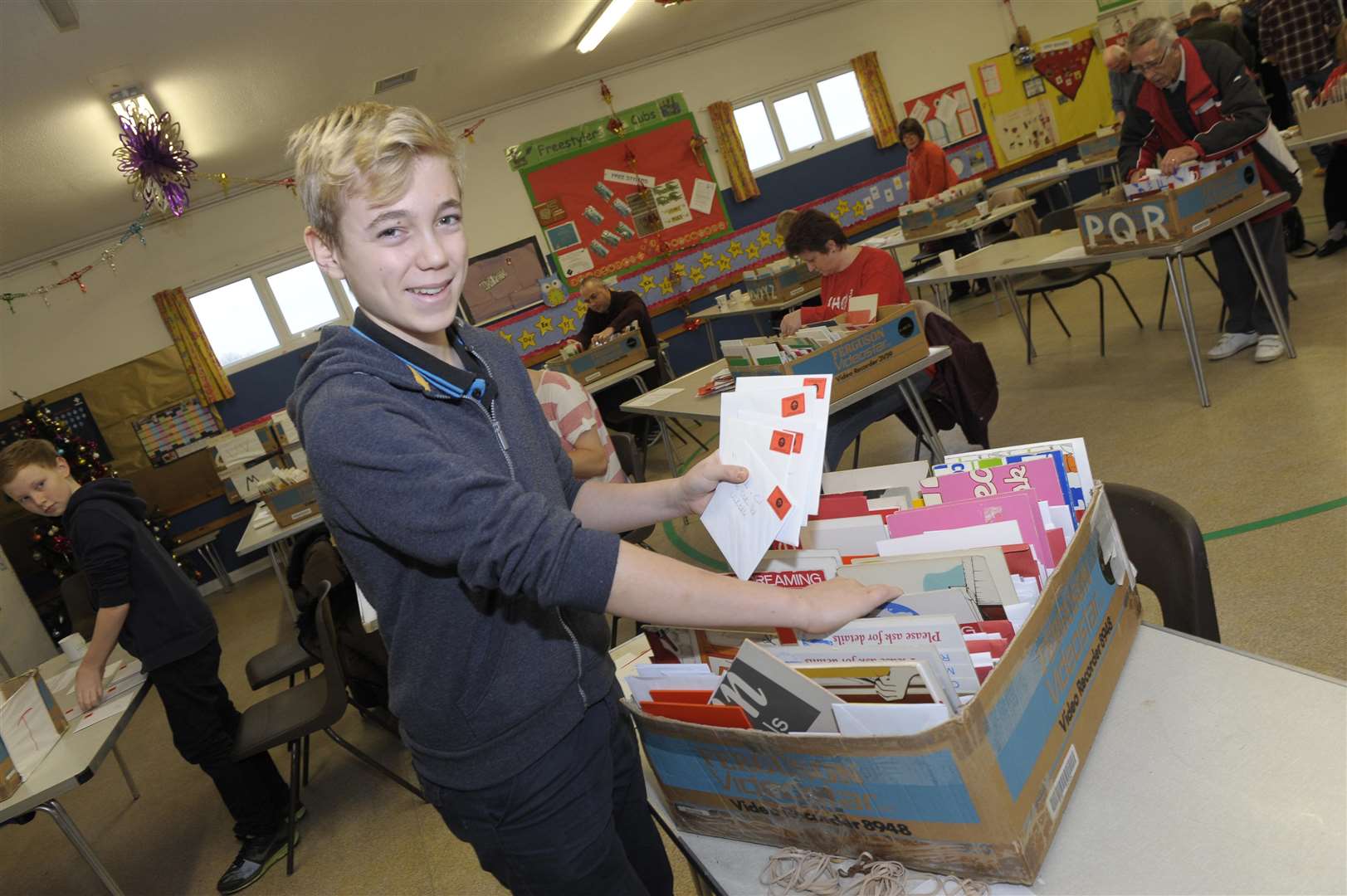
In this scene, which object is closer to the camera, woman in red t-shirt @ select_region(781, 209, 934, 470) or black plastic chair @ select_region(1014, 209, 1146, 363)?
woman in red t-shirt @ select_region(781, 209, 934, 470)

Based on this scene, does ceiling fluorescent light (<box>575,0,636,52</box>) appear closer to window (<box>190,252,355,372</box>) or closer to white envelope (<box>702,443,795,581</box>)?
window (<box>190,252,355,372</box>)

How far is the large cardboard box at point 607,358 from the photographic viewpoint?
6441 mm

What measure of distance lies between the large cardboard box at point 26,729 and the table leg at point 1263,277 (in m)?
5.24

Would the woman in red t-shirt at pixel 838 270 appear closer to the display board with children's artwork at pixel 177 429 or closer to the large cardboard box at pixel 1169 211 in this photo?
the large cardboard box at pixel 1169 211

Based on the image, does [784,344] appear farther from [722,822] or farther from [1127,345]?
[1127,345]

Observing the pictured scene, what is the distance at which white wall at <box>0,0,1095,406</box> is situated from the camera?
8359 mm

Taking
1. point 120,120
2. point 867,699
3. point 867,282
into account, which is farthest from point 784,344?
point 120,120

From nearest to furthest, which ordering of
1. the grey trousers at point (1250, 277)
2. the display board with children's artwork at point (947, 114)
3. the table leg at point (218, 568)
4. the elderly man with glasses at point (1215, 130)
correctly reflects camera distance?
1. the elderly man with glasses at point (1215, 130)
2. the grey trousers at point (1250, 277)
3. the table leg at point (218, 568)
4. the display board with children's artwork at point (947, 114)

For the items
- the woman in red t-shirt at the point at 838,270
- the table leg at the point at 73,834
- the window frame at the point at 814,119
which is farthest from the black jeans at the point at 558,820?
the window frame at the point at 814,119

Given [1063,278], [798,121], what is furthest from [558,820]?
[798,121]

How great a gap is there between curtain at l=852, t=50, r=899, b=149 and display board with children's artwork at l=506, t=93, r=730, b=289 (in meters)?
2.22

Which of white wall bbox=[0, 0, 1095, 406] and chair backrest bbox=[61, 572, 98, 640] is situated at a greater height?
white wall bbox=[0, 0, 1095, 406]

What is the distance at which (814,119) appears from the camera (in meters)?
10.8

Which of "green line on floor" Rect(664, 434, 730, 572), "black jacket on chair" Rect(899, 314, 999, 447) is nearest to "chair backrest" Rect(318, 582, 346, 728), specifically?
"green line on floor" Rect(664, 434, 730, 572)
